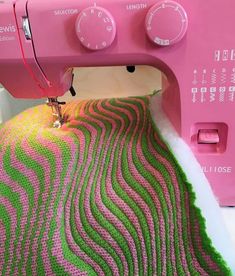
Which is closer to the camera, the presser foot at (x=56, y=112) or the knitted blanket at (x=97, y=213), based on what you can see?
the knitted blanket at (x=97, y=213)

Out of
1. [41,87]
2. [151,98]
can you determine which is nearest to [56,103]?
[41,87]

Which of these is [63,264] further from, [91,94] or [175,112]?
[91,94]

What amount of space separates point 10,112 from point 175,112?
1.70 ft

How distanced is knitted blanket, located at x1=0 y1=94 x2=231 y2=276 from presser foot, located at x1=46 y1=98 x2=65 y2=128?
0.07 m

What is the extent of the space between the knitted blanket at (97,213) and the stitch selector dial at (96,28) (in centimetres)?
15

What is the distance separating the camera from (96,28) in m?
0.44

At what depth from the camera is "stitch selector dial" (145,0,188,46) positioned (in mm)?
424

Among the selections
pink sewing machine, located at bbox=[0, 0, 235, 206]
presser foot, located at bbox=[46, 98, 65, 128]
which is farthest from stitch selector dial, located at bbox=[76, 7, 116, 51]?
presser foot, located at bbox=[46, 98, 65, 128]

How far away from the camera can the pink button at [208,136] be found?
1.65 feet

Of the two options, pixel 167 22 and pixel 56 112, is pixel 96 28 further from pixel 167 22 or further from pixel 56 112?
pixel 56 112

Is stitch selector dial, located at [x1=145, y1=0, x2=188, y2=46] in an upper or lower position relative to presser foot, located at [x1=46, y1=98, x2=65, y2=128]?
upper

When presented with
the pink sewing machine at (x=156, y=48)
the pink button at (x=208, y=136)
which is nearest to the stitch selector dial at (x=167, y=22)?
the pink sewing machine at (x=156, y=48)

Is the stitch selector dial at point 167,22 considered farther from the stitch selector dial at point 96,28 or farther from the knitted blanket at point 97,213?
the knitted blanket at point 97,213

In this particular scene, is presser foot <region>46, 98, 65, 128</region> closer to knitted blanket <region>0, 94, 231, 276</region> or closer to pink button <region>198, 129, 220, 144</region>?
knitted blanket <region>0, 94, 231, 276</region>
